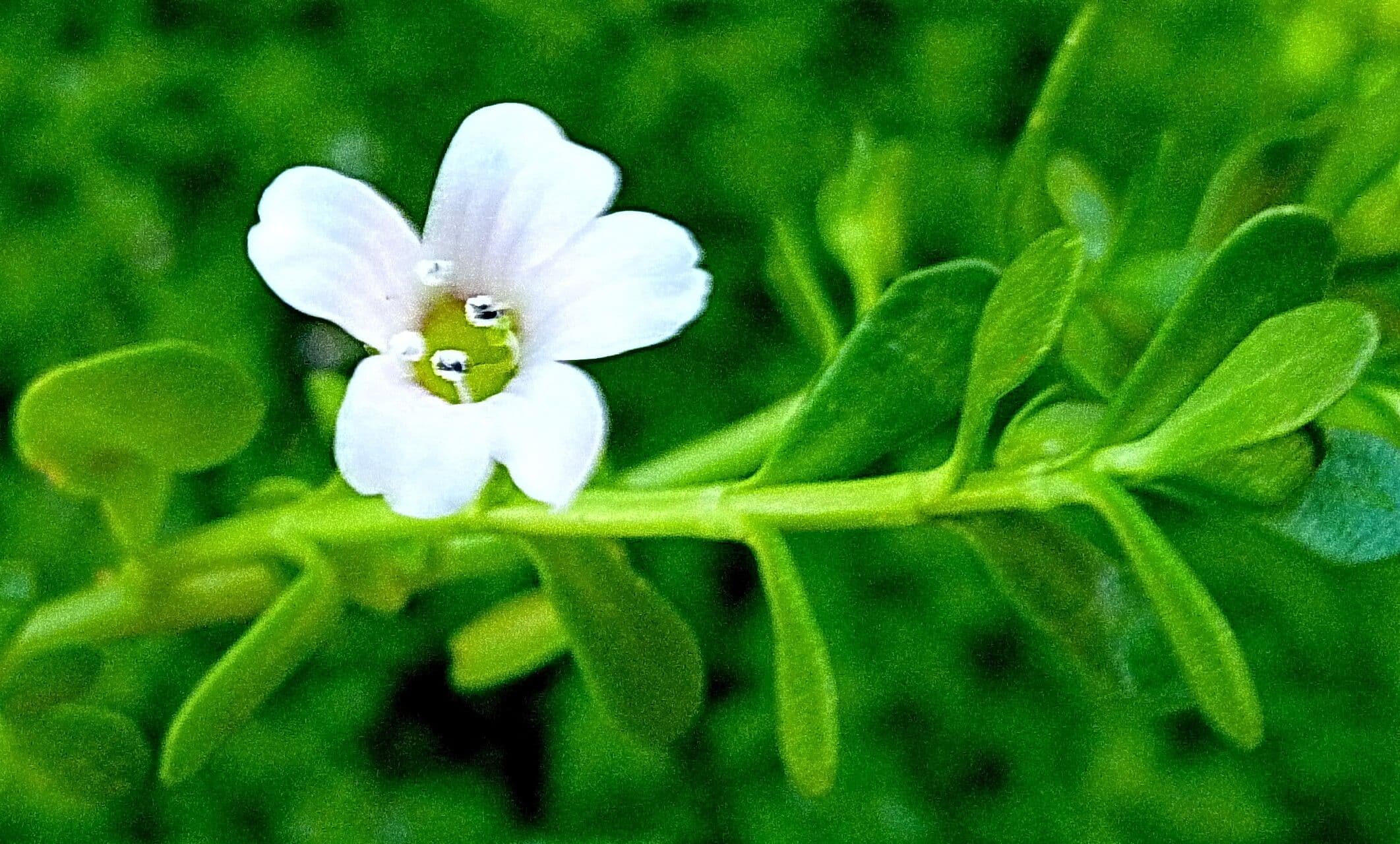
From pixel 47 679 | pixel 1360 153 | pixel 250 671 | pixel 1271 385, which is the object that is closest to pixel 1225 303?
pixel 1271 385

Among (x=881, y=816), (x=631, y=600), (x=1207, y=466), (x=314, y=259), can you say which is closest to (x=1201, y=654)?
(x=1207, y=466)

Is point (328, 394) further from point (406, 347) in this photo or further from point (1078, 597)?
point (1078, 597)

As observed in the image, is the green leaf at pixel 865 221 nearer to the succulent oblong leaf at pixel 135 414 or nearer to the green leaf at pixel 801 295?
the green leaf at pixel 801 295

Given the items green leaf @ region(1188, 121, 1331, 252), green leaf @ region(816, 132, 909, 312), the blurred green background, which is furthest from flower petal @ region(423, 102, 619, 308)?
the blurred green background

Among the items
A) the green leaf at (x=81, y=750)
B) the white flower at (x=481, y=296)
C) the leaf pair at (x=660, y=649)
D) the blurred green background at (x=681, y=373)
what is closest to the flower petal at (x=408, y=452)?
the white flower at (x=481, y=296)

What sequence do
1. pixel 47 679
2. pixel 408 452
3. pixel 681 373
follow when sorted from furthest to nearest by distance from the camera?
1. pixel 681 373
2. pixel 47 679
3. pixel 408 452

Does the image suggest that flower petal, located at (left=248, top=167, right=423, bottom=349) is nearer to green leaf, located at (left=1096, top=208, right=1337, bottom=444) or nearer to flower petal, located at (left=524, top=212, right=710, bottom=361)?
flower petal, located at (left=524, top=212, right=710, bottom=361)
